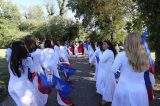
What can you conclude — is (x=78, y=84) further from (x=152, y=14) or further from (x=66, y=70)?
(x=152, y=14)

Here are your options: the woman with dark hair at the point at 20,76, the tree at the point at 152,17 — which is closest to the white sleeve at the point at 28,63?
the woman with dark hair at the point at 20,76

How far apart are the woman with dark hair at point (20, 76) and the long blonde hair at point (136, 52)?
7.65 feet

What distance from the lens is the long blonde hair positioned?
20.1 feet

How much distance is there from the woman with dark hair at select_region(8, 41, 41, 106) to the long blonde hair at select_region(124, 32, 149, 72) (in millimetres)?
2332

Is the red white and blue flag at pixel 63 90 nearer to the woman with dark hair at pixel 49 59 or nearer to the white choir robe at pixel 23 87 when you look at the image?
the woman with dark hair at pixel 49 59

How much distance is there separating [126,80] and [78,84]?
9848 mm

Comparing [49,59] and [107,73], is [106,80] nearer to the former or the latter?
[107,73]

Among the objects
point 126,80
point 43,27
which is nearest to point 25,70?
point 126,80

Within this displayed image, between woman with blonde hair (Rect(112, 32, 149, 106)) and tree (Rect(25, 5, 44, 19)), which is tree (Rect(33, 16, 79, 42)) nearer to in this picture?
tree (Rect(25, 5, 44, 19))

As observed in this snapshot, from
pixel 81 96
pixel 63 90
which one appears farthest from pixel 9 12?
pixel 63 90

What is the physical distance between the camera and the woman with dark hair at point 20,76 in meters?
7.67

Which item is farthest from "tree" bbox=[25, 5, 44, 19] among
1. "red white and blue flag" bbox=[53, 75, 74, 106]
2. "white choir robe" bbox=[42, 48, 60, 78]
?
"red white and blue flag" bbox=[53, 75, 74, 106]

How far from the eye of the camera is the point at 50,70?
38.6 ft

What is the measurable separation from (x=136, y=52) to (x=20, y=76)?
8.78 ft
